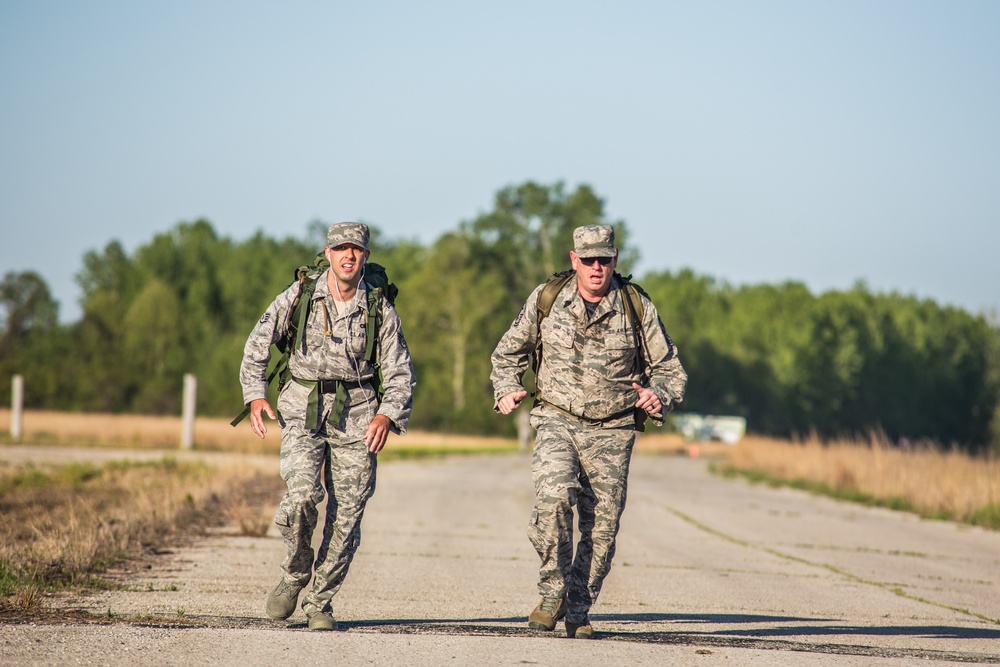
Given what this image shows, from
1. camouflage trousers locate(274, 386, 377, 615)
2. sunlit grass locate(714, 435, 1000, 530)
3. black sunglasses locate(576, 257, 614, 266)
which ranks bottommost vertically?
sunlit grass locate(714, 435, 1000, 530)

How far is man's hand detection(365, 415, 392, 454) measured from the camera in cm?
708

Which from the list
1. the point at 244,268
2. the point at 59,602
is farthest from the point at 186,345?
the point at 59,602

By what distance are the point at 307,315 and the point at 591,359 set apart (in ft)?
5.39

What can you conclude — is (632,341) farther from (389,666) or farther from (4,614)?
(4,614)

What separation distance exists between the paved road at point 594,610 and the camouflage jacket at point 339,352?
4.28 feet

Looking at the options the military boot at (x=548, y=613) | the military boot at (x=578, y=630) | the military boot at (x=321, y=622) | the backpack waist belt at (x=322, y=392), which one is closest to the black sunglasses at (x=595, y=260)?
the backpack waist belt at (x=322, y=392)

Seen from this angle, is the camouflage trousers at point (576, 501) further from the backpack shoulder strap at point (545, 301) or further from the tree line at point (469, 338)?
the tree line at point (469, 338)

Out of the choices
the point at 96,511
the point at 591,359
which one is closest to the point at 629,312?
the point at 591,359

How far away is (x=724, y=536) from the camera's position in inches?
633

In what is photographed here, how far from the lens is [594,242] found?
7.32m

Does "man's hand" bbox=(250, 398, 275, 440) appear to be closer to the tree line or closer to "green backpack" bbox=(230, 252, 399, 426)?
"green backpack" bbox=(230, 252, 399, 426)

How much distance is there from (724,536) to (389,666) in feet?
35.3

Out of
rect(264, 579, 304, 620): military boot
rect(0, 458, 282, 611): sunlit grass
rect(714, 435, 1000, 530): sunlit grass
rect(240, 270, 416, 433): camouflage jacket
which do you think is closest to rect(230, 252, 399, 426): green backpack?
rect(240, 270, 416, 433): camouflage jacket

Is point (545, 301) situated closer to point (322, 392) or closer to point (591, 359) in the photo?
point (591, 359)
